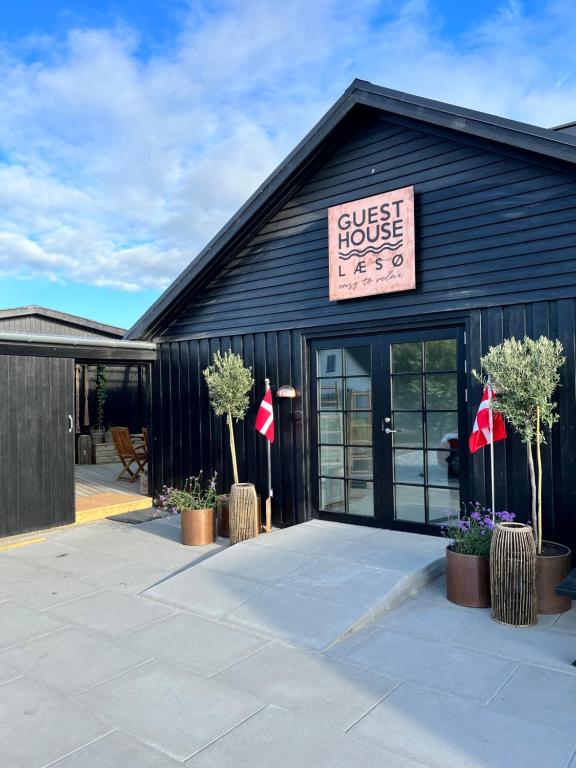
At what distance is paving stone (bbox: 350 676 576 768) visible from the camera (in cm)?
217

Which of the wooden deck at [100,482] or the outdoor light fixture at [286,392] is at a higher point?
the outdoor light fixture at [286,392]

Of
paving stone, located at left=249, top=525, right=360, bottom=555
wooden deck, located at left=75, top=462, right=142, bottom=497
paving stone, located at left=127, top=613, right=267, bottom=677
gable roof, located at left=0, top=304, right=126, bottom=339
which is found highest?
gable roof, located at left=0, top=304, right=126, bottom=339

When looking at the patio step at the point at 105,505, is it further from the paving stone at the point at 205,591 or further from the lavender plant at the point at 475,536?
the lavender plant at the point at 475,536

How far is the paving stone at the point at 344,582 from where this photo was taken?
378cm

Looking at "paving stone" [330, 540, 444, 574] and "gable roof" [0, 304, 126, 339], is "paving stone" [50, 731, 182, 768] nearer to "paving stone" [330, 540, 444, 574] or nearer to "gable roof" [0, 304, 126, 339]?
"paving stone" [330, 540, 444, 574]

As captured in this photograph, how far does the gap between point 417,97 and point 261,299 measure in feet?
8.65

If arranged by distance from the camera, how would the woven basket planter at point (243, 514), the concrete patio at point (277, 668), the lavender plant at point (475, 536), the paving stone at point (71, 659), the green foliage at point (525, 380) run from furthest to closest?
1. the woven basket planter at point (243, 514)
2. the lavender plant at point (475, 536)
3. the green foliage at point (525, 380)
4. the paving stone at point (71, 659)
5. the concrete patio at point (277, 668)

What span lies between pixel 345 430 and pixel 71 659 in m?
3.43

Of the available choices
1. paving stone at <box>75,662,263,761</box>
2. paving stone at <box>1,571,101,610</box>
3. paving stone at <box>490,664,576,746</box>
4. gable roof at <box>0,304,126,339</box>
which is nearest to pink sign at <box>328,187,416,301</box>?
paving stone at <box>490,664,576,746</box>

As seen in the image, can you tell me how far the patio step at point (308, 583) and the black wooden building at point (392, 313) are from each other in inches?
29.4

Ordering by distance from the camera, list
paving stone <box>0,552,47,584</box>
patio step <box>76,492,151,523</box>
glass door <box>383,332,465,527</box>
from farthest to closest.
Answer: patio step <box>76,492,151,523</box> < glass door <box>383,332,465,527</box> < paving stone <box>0,552,47,584</box>

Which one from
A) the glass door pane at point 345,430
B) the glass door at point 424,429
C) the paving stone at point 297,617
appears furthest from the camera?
the glass door pane at point 345,430

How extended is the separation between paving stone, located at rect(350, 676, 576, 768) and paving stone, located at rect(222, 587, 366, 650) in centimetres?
75

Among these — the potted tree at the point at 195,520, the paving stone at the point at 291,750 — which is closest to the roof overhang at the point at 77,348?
the potted tree at the point at 195,520
